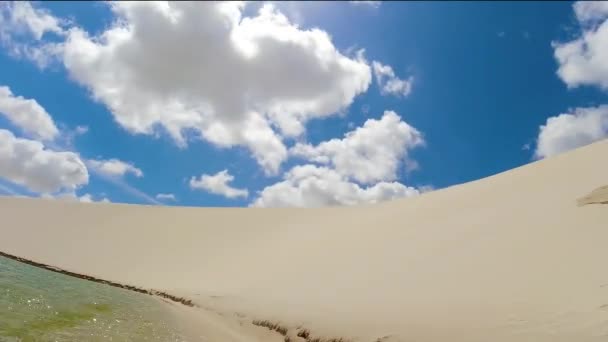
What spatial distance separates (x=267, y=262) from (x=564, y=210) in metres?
13.4

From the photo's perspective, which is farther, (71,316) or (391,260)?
(391,260)

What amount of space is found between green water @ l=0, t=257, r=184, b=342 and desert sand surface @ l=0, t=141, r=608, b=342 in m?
1.13

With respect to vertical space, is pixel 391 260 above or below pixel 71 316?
above

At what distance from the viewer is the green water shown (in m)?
7.43

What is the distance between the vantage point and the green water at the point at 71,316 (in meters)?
7.43

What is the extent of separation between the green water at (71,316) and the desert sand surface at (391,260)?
1127mm

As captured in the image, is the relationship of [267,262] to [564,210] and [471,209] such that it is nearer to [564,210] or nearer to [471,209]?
[471,209]

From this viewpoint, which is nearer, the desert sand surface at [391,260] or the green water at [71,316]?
the green water at [71,316]

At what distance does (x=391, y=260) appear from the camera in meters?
16.4

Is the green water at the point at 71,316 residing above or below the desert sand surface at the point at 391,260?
below

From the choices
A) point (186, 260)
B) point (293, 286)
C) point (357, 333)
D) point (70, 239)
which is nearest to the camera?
point (357, 333)

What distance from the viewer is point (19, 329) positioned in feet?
23.5

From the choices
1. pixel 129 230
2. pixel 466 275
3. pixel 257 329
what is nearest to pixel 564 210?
pixel 466 275

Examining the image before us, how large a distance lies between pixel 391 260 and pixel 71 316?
10604mm
